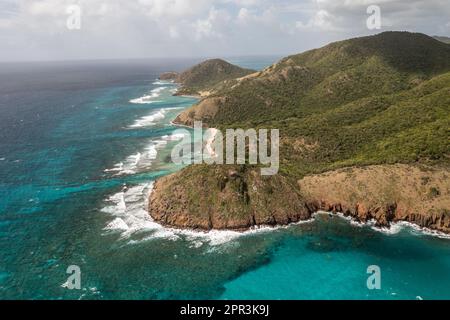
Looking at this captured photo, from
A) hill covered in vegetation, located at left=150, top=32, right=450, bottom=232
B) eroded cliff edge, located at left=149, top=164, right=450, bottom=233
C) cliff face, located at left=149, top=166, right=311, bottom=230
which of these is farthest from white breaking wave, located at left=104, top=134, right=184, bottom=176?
eroded cliff edge, located at left=149, top=164, right=450, bottom=233

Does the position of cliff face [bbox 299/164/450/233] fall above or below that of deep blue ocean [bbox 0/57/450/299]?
above

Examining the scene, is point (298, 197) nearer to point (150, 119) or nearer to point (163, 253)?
point (163, 253)

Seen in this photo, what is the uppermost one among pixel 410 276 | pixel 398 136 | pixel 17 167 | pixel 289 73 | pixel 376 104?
pixel 289 73

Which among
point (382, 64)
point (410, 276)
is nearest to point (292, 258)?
point (410, 276)

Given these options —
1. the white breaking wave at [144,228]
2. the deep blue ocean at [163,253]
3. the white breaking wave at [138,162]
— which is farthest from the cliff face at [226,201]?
the white breaking wave at [138,162]

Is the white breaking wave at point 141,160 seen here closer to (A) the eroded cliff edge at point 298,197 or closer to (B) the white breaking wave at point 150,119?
(A) the eroded cliff edge at point 298,197

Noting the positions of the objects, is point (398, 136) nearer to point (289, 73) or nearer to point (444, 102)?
point (444, 102)

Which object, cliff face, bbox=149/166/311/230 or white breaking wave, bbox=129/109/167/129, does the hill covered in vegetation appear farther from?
white breaking wave, bbox=129/109/167/129

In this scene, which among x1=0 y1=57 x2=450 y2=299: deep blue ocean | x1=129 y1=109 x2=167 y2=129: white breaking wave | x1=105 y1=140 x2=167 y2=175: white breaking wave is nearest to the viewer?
x1=0 y1=57 x2=450 y2=299: deep blue ocean
